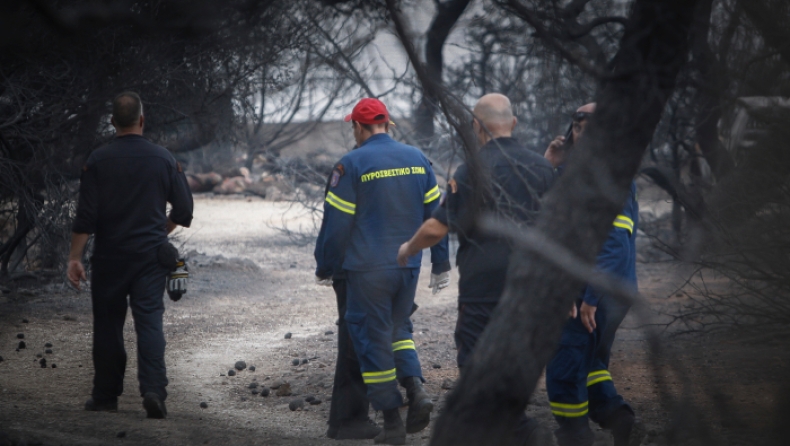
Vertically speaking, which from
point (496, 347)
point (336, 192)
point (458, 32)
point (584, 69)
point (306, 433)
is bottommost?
point (306, 433)

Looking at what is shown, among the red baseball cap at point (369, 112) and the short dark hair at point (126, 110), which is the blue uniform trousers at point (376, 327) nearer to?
the red baseball cap at point (369, 112)

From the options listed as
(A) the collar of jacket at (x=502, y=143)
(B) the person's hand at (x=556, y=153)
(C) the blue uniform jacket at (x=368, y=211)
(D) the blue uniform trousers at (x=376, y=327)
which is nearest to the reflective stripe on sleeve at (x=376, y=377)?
(D) the blue uniform trousers at (x=376, y=327)

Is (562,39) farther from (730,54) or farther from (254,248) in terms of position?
(254,248)

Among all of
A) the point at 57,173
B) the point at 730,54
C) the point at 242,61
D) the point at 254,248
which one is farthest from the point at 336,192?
the point at 254,248

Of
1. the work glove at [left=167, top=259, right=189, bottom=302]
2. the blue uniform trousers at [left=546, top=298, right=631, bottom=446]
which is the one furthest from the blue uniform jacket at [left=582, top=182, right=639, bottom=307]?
the work glove at [left=167, top=259, right=189, bottom=302]

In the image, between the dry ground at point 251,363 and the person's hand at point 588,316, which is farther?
the person's hand at point 588,316

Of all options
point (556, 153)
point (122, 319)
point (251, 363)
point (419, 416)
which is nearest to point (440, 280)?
point (419, 416)

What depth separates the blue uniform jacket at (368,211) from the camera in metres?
4.55

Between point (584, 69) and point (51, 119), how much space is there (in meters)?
6.41

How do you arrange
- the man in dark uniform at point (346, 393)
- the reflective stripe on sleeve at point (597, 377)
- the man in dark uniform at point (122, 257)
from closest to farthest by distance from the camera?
the reflective stripe on sleeve at point (597, 377) < the man in dark uniform at point (346, 393) < the man in dark uniform at point (122, 257)

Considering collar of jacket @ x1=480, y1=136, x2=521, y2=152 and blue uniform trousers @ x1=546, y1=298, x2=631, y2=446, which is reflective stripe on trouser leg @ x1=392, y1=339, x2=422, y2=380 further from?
collar of jacket @ x1=480, y1=136, x2=521, y2=152

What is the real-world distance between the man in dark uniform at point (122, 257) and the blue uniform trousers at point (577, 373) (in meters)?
2.43

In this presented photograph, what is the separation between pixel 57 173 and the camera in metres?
8.43

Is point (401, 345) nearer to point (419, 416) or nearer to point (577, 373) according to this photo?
point (419, 416)
